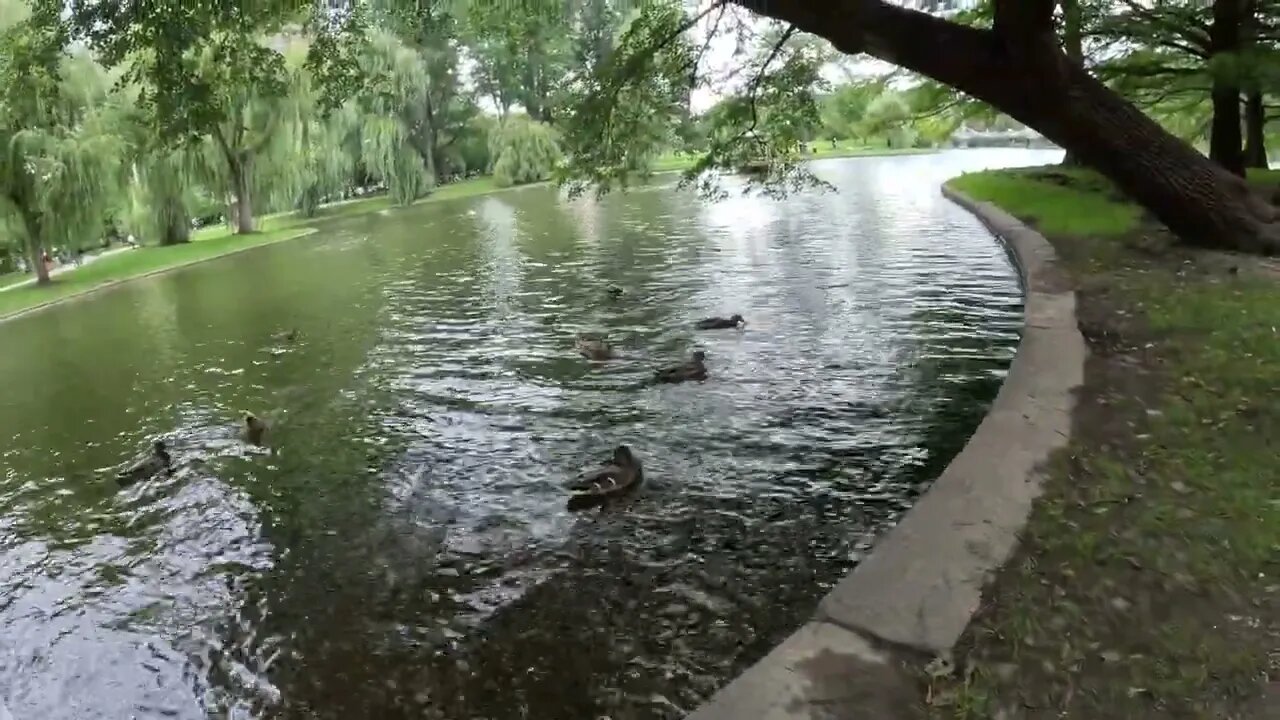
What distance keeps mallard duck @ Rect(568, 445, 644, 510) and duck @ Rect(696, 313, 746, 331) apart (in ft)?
14.7

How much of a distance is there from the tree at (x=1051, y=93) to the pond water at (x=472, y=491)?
6.73 feet

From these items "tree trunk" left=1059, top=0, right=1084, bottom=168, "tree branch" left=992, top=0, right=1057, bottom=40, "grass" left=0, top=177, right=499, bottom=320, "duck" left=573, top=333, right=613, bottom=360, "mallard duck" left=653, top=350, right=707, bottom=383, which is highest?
"tree trunk" left=1059, top=0, right=1084, bottom=168

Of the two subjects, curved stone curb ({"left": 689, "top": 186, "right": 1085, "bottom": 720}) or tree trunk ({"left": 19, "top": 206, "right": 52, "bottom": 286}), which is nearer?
curved stone curb ({"left": 689, "top": 186, "right": 1085, "bottom": 720})

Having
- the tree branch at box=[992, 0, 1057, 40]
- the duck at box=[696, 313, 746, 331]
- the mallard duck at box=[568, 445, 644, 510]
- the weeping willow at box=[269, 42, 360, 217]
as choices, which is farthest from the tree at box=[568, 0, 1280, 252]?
the weeping willow at box=[269, 42, 360, 217]

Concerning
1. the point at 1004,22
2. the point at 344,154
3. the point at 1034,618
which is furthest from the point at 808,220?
the point at 344,154

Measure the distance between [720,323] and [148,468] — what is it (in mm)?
6363

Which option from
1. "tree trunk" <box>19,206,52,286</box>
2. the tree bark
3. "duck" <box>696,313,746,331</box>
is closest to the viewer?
the tree bark

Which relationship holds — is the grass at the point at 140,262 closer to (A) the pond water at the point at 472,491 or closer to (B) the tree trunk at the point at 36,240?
(B) the tree trunk at the point at 36,240

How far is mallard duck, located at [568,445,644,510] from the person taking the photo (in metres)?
5.98

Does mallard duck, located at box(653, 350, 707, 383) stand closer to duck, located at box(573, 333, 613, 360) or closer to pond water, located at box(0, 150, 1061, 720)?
pond water, located at box(0, 150, 1061, 720)

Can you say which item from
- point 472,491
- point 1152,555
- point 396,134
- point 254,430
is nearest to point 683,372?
point 472,491

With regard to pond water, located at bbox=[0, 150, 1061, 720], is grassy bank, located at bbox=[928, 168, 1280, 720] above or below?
above

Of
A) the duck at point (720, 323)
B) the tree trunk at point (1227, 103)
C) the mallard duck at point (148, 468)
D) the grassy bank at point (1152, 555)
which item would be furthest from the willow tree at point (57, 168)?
the tree trunk at point (1227, 103)

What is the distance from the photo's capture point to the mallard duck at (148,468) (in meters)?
7.42
